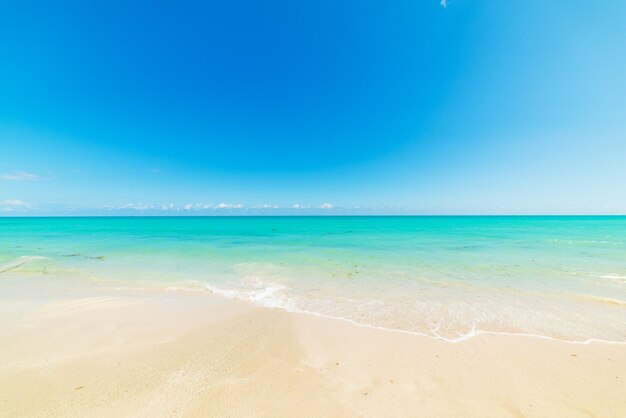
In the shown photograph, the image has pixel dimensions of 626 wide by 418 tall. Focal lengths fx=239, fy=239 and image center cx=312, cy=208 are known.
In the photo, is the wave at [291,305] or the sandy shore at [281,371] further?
the wave at [291,305]

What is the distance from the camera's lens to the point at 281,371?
151 inches

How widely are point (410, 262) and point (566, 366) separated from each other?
9.39 meters

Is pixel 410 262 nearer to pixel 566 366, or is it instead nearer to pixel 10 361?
pixel 566 366

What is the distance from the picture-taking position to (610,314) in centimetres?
616

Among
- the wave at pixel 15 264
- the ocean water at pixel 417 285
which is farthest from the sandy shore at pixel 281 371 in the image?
the wave at pixel 15 264

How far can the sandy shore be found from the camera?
3098mm

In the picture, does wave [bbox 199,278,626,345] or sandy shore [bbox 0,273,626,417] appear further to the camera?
wave [bbox 199,278,626,345]

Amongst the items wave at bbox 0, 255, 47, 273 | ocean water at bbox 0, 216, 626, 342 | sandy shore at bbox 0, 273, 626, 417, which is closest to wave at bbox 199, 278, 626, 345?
ocean water at bbox 0, 216, 626, 342

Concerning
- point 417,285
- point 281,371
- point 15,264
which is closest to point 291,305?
point 281,371

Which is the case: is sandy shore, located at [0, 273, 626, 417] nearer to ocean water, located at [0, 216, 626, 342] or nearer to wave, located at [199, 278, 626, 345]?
wave, located at [199, 278, 626, 345]

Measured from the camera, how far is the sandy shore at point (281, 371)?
3098mm

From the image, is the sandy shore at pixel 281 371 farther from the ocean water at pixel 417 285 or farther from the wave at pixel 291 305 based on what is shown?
the ocean water at pixel 417 285

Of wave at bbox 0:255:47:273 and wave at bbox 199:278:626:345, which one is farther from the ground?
wave at bbox 0:255:47:273

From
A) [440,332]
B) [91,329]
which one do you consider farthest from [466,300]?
[91,329]
